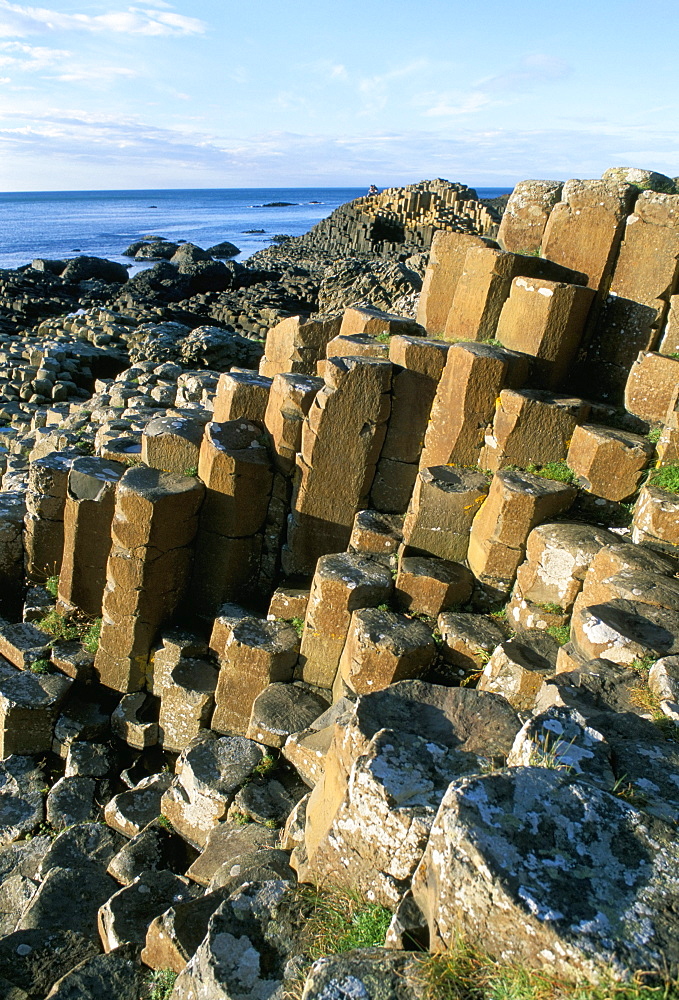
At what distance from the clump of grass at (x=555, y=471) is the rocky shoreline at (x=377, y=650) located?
2 cm

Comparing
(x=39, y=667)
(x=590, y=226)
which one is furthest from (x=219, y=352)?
(x=590, y=226)

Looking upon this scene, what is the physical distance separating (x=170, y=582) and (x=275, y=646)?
1.63m

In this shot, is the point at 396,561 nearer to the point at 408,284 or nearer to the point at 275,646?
A: the point at 275,646

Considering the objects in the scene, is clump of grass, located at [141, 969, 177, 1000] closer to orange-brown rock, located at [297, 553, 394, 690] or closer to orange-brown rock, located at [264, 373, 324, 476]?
orange-brown rock, located at [297, 553, 394, 690]

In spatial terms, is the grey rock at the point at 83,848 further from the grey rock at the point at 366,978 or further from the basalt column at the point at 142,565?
the grey rock at the point at 366,978

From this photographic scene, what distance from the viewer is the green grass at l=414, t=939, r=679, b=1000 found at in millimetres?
2244

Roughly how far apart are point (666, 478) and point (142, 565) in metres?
5.31

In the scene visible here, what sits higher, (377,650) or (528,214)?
(528,214)

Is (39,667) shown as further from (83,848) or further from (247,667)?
(247,667)

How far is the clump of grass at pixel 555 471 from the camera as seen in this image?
686 cm

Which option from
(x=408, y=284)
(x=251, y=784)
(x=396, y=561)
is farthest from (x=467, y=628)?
(x=408, y=284)

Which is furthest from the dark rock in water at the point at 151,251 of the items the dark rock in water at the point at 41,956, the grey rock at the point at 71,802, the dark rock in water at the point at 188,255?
the dark rock in water at the point at 41,956

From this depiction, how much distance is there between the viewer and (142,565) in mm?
7852

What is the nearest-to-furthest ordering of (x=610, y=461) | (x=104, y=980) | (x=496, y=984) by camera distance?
(x=496, y=984) → (x=104, y=980) → (x=610, y=461)
